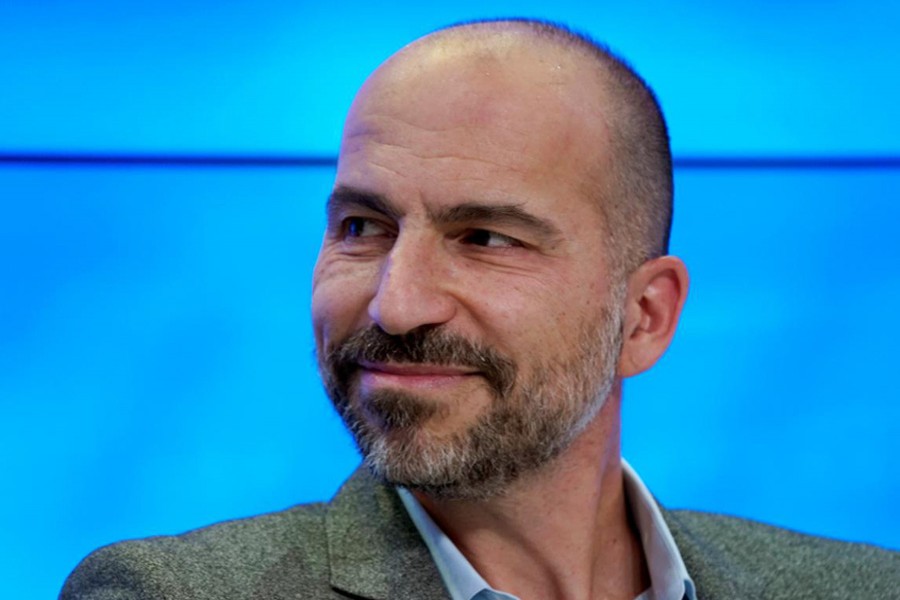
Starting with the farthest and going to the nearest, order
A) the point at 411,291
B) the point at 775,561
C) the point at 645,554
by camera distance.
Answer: the point at 775,561 → the point at 645,554 → the point at 411,291

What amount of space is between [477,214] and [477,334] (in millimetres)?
172

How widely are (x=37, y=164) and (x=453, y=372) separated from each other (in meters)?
1.16

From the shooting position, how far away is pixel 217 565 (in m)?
1.83

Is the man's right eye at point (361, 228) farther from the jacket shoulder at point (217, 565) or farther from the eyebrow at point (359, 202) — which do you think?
the jacket shoulder at point (217, 565)

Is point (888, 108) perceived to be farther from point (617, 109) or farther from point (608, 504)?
point (608, 504)

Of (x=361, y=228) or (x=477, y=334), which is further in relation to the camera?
(x=361, y=228)

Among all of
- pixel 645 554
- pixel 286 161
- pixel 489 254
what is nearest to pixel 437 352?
pixel 489 254

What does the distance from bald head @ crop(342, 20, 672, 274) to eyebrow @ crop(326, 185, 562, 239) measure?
0.21 ft

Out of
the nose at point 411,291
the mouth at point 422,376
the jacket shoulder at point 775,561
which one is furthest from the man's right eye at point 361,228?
the jacket shoulder at point 775,561

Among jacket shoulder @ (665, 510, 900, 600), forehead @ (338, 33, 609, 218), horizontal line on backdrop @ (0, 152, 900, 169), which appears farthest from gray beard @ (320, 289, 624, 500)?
horizontal line on backdrop @ (0, 152, 900, 169)

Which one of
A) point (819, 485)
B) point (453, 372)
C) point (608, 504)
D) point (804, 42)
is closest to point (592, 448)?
point (608, 504)

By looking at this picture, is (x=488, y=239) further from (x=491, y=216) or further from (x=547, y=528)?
(x=547, y=528)

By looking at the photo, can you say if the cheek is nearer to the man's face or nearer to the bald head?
the man's face

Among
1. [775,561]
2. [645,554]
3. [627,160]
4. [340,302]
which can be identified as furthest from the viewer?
[775,561]
